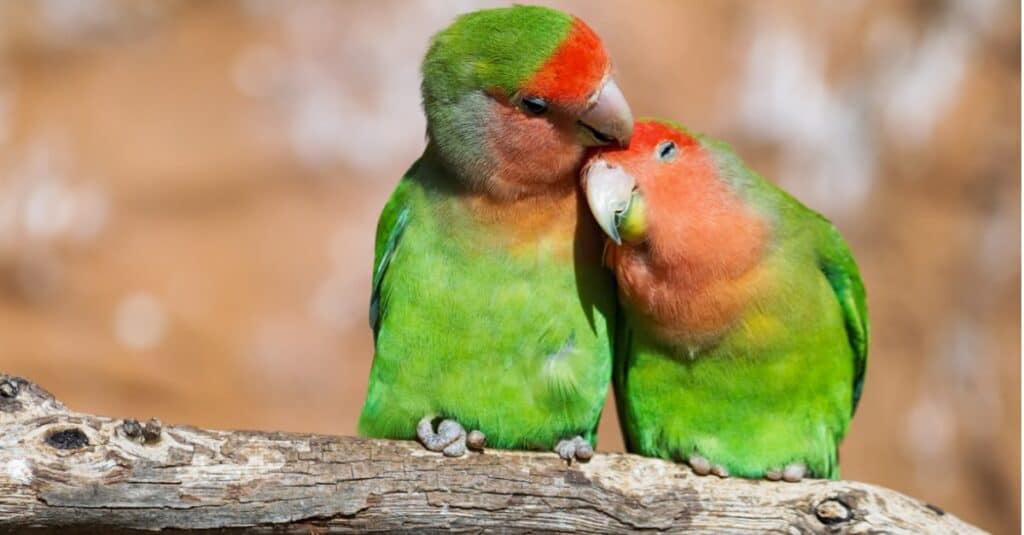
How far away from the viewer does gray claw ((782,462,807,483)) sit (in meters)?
3.72

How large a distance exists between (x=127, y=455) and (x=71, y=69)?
4.69m

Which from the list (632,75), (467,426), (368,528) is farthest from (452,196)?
(632,75)

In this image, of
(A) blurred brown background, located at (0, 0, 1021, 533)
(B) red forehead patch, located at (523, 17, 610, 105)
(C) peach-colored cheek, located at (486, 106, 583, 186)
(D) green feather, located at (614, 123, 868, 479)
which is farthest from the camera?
(A) blurred brown background, located at (0, 0, 1021, 533)

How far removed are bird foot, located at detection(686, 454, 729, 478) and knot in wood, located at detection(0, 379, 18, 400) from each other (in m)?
2.11

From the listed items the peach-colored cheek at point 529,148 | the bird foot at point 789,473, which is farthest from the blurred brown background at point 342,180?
the bird foot at point 789,473

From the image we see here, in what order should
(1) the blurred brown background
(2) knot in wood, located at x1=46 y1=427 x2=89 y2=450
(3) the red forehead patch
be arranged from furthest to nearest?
(1) the blurred brown background → (3) the red forehead patch → (2) knot in wood, located at x1=46 y1=427 x2=89 y2=450

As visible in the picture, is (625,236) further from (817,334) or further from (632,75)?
(632,75)

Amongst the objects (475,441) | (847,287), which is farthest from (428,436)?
(847,287)

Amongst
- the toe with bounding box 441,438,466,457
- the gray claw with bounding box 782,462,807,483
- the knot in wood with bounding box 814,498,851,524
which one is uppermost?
the toe with bounding box 441,438,466,457

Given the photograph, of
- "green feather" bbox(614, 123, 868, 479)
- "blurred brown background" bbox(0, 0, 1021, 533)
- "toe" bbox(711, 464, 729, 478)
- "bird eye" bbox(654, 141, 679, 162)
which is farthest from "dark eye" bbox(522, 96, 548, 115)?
"blurred brown background" bbox(0, 0, 1021, 533)

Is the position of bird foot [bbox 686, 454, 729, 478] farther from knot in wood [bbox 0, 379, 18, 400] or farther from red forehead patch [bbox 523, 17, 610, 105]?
knot in wood [bbox 0, 379, 18, 400]

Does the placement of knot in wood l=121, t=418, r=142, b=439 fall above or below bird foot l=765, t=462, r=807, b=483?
above

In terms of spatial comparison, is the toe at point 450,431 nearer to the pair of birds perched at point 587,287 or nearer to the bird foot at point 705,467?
the pair of birds perched at point 587,287

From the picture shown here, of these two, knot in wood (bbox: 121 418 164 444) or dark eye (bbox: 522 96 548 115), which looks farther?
dark eye (bbox: 522 96 548 115)
